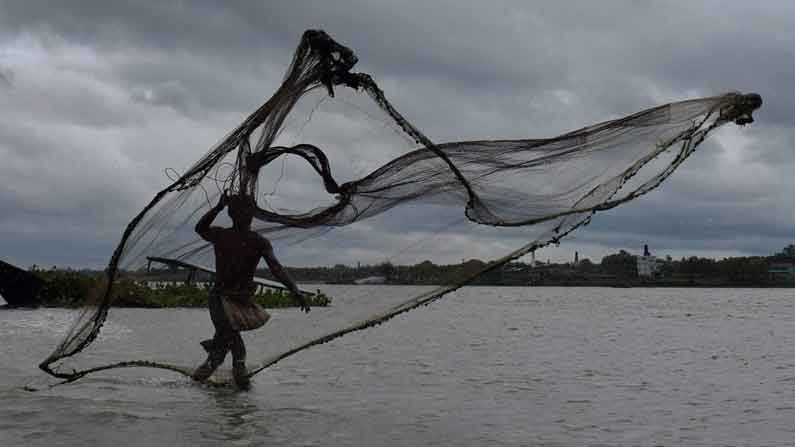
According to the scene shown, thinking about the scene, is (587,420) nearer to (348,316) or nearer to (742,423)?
(742,423)

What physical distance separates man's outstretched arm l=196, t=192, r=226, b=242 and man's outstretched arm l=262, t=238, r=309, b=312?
57cm

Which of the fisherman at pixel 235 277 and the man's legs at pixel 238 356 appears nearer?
the fisherman at pixel 235 277

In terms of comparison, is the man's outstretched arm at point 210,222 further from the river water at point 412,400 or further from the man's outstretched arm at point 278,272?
the river water at point 412,400

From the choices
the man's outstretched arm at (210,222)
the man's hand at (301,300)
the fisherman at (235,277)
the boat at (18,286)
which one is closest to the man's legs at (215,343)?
the fisherman at (235,277)

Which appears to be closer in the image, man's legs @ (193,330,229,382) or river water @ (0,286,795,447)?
river water @ (0,286,795,447)

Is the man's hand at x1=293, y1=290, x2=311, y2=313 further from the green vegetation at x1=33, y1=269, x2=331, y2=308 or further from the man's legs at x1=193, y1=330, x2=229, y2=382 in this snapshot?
the green vegetation at x1=33, y1=269, x2=331, y2=308

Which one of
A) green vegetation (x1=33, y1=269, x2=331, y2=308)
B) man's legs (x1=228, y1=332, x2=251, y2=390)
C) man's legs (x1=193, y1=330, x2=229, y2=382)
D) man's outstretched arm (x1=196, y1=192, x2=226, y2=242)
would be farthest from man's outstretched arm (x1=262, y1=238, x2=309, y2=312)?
green vegetation (x1=33, y1=269, x2=331, y2=308)

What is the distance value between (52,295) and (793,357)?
2364 centimetres

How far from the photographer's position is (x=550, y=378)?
15.1 m

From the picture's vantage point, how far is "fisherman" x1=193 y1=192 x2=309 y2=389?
9.58 m

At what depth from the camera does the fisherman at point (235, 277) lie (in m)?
9.58

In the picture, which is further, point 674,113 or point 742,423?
point 742,423

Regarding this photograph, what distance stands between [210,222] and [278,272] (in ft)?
3.02

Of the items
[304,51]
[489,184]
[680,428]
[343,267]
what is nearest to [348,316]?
[343,267]
